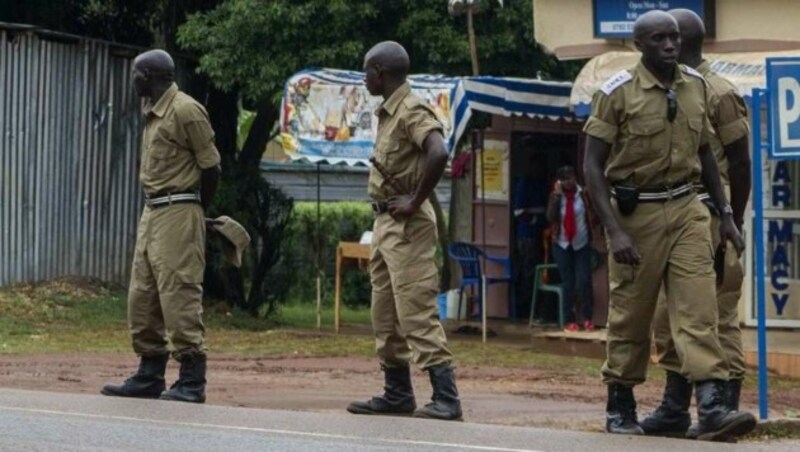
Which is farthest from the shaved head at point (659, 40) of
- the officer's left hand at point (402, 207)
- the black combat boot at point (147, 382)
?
the black combat boot at point (147, 382)

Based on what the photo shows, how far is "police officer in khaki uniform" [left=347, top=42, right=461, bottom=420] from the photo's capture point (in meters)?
9.73

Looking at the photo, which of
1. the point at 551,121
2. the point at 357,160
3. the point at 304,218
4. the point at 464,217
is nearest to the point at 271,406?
the point at 357,160

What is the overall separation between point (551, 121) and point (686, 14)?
9923 millimetres

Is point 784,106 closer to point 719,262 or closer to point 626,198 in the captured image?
point 719,262

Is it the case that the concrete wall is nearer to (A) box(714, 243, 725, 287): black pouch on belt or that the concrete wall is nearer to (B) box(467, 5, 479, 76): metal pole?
(B) box(467, 5, 479, 76): metal pole

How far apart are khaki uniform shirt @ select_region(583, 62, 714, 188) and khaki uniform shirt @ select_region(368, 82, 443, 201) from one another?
125 cm

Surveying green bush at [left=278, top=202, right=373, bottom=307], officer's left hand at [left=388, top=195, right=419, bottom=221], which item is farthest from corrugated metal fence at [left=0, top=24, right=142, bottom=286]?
officer's left hand at [left=388, top=195, right=419, bottom=221]

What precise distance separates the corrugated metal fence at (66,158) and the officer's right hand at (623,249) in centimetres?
1185

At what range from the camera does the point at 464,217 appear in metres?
22.2

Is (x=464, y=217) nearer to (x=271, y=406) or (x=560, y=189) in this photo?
(x=560, y=189)

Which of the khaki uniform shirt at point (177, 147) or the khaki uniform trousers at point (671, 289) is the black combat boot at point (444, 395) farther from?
the khaki uniform shirt at point (177, 147)

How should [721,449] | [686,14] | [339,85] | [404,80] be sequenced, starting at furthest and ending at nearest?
[339,85]
[404,80]
[686,14]
[721,449]

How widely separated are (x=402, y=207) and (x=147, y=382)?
207 cm

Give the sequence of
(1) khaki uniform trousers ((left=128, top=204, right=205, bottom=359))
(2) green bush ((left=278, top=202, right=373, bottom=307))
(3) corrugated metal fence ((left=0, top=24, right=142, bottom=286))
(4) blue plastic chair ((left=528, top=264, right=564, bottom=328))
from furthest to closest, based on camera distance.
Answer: (2) green bush ((left=278, top=202, right=373, bottom=307)), (3) corrugated metal fence ((left=0, top=24, right=142, bottom=286)), (4) blue plastic chair ((left=528, top=264, right=564, bottom=328)), (1) khaki uniform trousers ((left=128, top=204, right=205, bottom=359))
